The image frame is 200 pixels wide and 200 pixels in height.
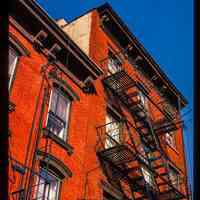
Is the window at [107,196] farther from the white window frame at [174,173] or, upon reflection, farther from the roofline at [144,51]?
the roofline at [144,51]

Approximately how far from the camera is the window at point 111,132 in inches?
579

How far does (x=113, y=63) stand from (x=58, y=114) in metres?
6.93

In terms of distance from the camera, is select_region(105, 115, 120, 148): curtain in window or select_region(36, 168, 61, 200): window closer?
select_region(36, 168, 61, 200): window

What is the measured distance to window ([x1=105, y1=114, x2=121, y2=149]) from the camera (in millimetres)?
14711

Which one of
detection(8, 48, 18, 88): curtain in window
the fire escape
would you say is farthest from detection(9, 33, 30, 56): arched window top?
the fire escape

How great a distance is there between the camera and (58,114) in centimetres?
1270

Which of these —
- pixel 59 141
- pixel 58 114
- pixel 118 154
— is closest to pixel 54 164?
pixel 59 141

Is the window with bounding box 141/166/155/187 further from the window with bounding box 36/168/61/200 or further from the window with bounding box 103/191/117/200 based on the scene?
the window with bounding box 36/168/61/200

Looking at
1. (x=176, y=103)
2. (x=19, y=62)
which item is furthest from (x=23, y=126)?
(x=176, y=103)

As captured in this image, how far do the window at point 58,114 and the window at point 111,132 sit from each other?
226cm

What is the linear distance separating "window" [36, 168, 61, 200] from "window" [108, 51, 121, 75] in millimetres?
8521

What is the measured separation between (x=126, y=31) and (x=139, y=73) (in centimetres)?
257

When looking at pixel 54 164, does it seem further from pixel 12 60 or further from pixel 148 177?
pixel 148 177
